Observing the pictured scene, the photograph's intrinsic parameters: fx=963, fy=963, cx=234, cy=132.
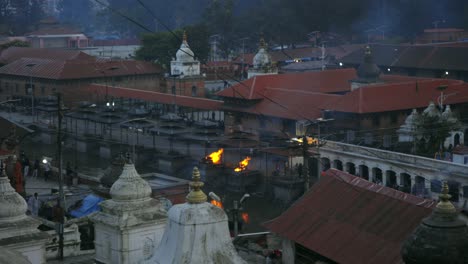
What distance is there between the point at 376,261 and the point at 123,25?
69.4m

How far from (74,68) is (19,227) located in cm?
3095

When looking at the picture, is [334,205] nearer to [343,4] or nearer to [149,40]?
[149,40]

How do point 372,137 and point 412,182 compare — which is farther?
point 372,137

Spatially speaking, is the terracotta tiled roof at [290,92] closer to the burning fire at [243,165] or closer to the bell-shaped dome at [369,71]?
the bell-shaped dome at [369,71]

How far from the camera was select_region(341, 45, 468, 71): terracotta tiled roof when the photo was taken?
38.2 meters

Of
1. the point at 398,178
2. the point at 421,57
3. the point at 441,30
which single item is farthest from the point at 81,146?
the point at 441,30

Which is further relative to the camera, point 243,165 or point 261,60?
point 261,60

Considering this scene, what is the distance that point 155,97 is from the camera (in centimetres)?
3603

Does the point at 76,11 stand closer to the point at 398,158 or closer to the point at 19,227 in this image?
the point at 398,158

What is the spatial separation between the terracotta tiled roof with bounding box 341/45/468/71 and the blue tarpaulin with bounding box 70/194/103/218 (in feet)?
78.3

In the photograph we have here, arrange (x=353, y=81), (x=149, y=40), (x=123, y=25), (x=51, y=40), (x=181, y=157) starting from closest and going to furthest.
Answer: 1. (x=181, y=157)
2. (x=353, y=81)
3. (x=149, y=40)
4. (x=51, y=40)
5. (x=123, y=25)

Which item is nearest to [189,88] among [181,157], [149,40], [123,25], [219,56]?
[149,40]

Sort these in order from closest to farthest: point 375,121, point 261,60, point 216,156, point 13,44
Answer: point 216,156, point 375,121, point 261,60, point 13,44

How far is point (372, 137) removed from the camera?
25.7 meters
